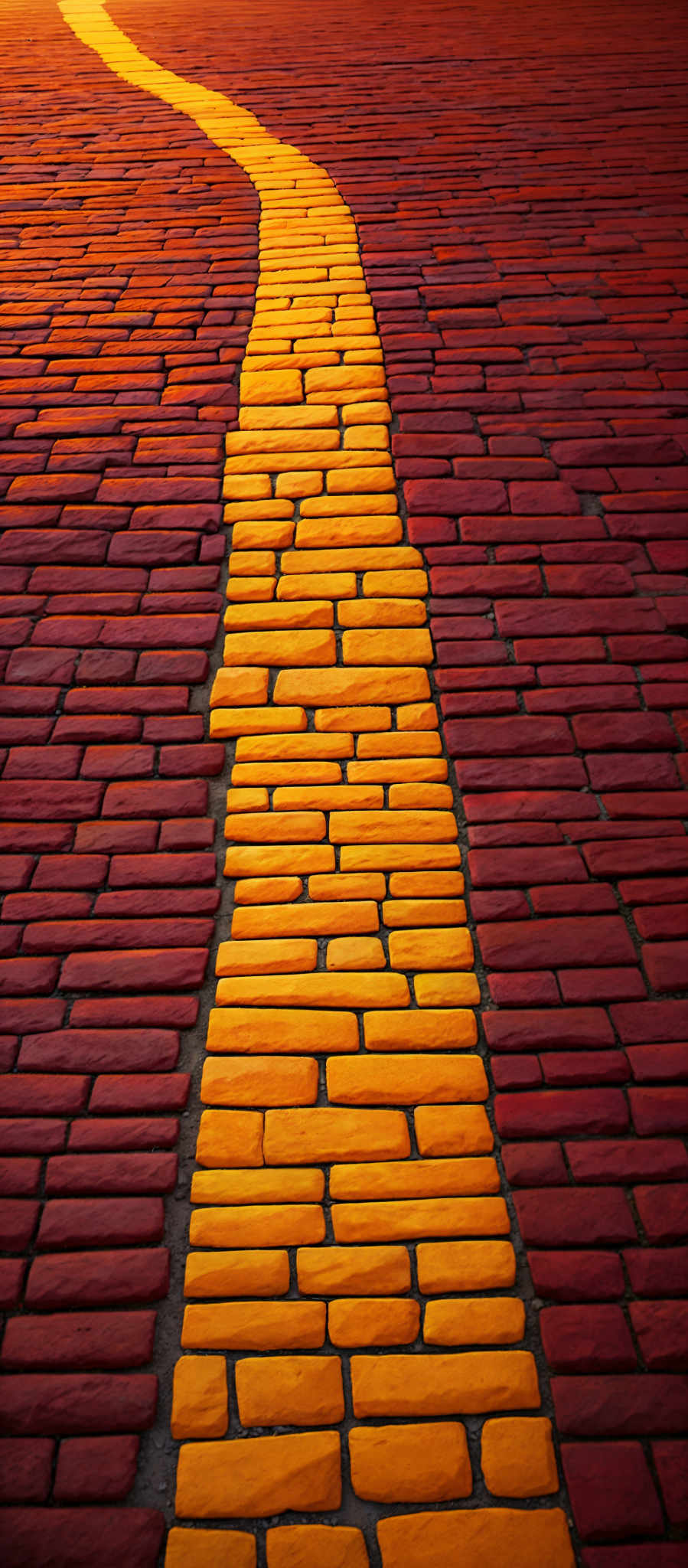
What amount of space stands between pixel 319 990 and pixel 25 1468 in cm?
76

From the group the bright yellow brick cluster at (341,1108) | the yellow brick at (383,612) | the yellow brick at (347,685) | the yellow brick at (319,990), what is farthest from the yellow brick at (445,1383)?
the yellow brick at (383,612)

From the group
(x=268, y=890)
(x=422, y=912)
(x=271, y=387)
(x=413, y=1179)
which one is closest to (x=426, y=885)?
(x=422, y=912)

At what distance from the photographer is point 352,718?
1.88m

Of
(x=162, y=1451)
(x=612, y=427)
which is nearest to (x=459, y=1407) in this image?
(x=162, y=1451)

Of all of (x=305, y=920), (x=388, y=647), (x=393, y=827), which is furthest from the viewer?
(x=388, y=647)

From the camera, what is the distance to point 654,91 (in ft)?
11.7

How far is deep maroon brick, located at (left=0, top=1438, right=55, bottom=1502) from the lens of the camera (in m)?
1.19

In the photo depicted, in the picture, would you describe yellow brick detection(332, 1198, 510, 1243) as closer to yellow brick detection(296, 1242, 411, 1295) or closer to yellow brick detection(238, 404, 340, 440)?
yellow brick detection(296, 1242, 411, 1295)

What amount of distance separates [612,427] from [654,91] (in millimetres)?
2260

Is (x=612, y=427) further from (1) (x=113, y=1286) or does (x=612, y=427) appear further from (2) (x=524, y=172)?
(1) (x=113, y=1286)

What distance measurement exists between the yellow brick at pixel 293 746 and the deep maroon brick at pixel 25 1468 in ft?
3.70

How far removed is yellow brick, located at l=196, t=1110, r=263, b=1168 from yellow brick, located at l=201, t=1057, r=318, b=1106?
19mm

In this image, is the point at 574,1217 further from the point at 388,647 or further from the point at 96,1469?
the point at 388,647

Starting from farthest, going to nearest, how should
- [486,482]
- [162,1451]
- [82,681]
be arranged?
1. [486,482]
2. [82,681]
3. [162,1451]
